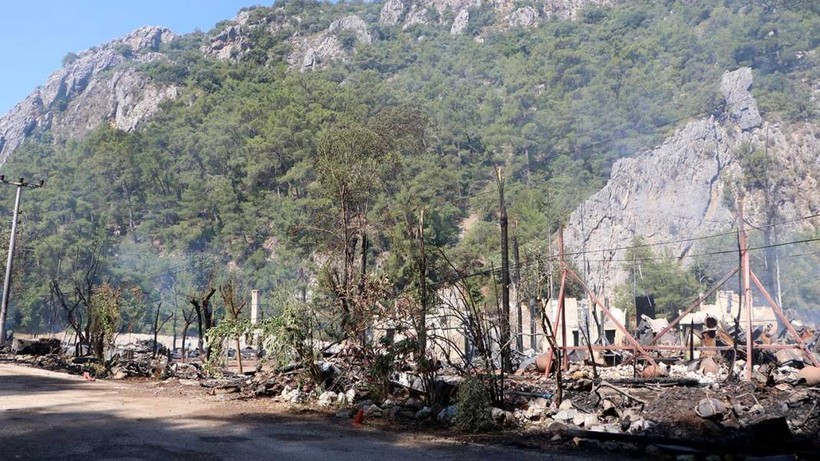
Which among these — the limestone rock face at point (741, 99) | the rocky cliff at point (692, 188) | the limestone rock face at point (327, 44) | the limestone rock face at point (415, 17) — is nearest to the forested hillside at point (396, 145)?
the limestone rock face at point (741, 99)

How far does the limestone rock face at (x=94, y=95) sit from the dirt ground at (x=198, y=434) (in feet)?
363

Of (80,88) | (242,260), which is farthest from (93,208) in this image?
(80,88)

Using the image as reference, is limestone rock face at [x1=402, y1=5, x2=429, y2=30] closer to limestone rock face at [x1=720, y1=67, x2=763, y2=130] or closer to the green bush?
limestone rock face at [x1=720, y1=67, x2=763, y2=130]

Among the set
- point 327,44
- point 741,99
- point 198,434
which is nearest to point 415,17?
point 327,44

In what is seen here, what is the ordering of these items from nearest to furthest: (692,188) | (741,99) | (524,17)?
(692,188)
(741,99)
(524,17)

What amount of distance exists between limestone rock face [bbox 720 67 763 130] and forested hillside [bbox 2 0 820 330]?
215cm

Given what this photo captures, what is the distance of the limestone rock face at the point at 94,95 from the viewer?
122 m

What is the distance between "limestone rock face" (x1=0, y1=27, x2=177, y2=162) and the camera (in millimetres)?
122188

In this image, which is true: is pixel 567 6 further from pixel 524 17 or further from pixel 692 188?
pixel 692 188

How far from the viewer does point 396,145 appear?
57156 mm

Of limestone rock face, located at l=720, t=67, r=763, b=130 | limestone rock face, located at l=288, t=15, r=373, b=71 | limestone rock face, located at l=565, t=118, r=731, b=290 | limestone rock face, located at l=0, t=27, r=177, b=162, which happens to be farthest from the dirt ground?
limestone rock face, located at l=288, t=15, r=373, b=71

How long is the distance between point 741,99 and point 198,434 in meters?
80.8

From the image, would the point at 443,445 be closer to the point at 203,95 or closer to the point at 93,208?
the point at 93,208

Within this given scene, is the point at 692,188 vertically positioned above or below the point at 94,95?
below
